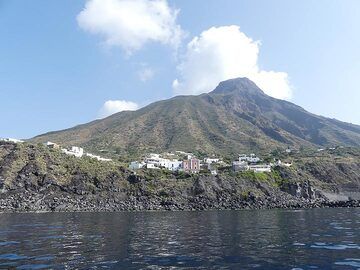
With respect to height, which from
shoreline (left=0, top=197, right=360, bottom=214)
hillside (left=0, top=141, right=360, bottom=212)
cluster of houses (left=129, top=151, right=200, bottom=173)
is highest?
cluster of houses (left=129, top=151, right=200, bottom=173)

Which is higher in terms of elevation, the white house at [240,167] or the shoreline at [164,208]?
the white house at [240,167]

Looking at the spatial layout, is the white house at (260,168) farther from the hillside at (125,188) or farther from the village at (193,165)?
the hillside at (125,188)

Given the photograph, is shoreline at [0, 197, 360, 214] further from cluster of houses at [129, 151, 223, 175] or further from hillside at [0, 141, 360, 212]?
cluster of houses at [129, 151, 223, 175]

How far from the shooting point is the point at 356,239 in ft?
117

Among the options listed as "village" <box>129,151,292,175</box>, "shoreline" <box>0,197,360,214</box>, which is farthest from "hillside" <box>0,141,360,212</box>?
"village" <box>129,151,292,175</box>

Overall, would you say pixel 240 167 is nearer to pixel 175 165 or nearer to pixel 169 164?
pixel 175 165

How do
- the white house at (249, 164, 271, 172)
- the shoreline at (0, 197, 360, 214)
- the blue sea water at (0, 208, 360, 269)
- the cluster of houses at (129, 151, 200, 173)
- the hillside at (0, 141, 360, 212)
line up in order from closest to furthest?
the blue sea water at (0, 208, 360, 269) → the shoreline at (0, 197, 360, 214) → the hillside at (0, 141, 360, 212) → the white house at (249, 164, 271, 172) → the cluster of houses at (129, 151, 200, 173)

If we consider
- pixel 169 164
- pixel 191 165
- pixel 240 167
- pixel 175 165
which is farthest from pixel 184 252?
pixel 175 165

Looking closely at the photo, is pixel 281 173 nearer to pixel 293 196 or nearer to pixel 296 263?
pixel 293 196

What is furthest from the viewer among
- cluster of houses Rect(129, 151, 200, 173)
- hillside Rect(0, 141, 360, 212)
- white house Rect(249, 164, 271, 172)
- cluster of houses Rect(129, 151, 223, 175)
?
cluster of houses Rect(129, 151, 200, 173)

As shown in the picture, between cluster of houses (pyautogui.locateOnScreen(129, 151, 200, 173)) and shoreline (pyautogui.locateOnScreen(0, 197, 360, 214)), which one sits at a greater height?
cluster of houses (pyautogui.locateOnScreen(129, 151, 200, 173))

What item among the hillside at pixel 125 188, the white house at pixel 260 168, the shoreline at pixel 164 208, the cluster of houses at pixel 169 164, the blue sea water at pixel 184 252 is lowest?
the blue sea water at pixel 184 252

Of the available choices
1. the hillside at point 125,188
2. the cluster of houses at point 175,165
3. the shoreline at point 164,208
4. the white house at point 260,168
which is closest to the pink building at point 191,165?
the cluster of houses at point 175,165

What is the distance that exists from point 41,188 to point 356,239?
9591cm
